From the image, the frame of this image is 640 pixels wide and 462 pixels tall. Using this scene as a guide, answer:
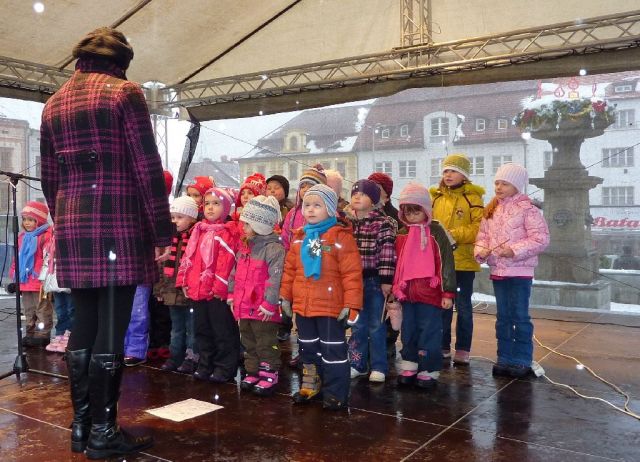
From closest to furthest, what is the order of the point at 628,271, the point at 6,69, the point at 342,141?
1. the point at 6,69
2. the point at 628,271
3. the point at 342,141

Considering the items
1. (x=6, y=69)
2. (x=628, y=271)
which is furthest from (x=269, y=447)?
(x=628, y=271)

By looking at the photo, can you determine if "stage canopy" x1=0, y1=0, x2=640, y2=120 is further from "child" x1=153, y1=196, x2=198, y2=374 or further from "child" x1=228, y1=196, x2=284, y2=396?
"child" x1=228, y1=196, x2=284, y2=396

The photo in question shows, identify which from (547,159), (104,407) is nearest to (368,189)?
(104,407)

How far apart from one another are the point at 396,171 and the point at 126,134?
5279 millimetres

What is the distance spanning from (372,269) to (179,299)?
1.48 m

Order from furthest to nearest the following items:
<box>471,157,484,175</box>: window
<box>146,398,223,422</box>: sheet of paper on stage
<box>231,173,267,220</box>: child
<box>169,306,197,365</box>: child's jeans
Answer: <box>471,157,484,175</box>: window → <box>231,173,267,220</box>: child → <box>169,306,197,365</box>: child's jeans → <box>146,398,223,422</box>: sheet of paper on stage

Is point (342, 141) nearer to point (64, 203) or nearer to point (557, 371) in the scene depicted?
point (557, 371)

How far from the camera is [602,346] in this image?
500 centimetres

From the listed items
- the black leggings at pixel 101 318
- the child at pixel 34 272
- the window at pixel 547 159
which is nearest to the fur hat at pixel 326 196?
the black leggings at pixel 101 318

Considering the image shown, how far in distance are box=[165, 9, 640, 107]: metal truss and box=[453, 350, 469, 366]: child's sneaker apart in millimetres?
2666

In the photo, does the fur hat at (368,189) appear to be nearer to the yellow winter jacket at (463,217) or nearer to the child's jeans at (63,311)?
the yellow winter jacket at (463,217)

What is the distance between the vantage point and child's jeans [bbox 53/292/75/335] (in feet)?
16.1

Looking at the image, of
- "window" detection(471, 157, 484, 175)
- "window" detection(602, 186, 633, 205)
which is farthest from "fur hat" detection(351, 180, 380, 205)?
"window" detection(602, 186, 633, 205)

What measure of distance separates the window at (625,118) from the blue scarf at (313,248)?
5081 millimetres
